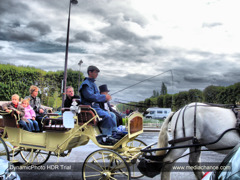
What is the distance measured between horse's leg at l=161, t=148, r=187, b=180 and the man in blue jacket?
1078mm

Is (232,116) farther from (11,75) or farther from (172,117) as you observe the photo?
(11,75)

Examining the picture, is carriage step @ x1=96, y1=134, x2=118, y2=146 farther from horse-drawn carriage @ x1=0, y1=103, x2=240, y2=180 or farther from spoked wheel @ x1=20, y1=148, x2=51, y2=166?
spoked wheel @ x1=20, y1=148, x2=51, y2=166

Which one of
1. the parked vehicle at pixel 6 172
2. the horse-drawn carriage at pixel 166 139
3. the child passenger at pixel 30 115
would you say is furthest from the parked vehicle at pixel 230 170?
the child passenger at pixel 30 115

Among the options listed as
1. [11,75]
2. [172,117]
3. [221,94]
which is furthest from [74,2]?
[221,94]

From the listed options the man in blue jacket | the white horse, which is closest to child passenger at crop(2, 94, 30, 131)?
the man in blue jacket

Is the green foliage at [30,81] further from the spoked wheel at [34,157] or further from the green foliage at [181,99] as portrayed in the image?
the spoked wheel at [34,157]

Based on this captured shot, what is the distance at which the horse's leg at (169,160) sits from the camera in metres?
3.96

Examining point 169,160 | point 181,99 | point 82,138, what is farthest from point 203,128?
point 181,99

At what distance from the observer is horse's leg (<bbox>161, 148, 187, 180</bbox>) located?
3963 mm

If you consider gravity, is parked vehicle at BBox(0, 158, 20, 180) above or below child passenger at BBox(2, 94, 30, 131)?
below

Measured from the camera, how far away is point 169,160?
13.0ft

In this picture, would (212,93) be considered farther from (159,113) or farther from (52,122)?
(52,122)

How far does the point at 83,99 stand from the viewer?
484cm

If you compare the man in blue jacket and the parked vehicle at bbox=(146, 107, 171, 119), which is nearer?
the man in blue jacket
